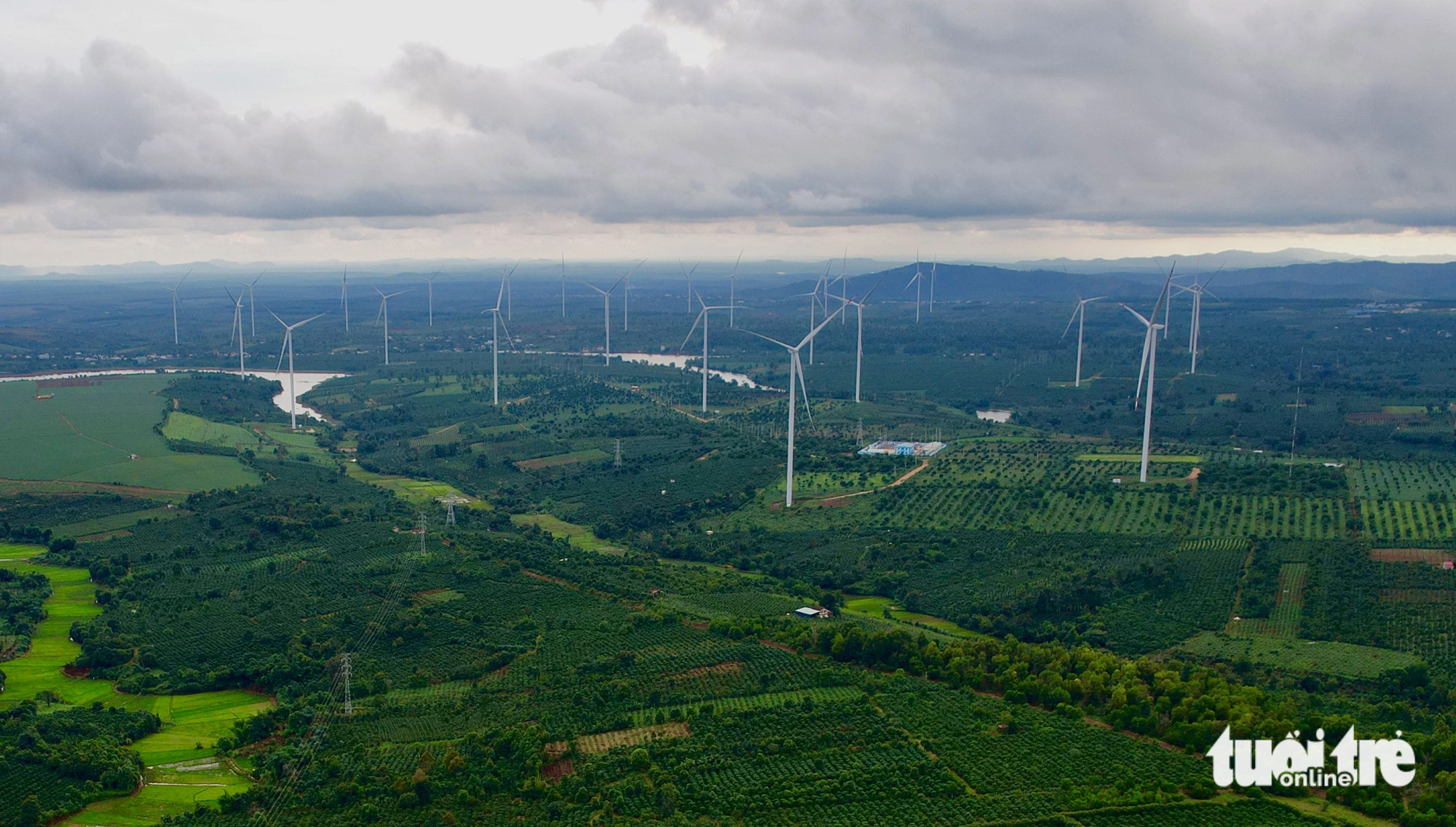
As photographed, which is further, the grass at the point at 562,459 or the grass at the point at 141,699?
the grass at the point at 562,459

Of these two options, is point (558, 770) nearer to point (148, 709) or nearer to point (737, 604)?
point (148, 709)

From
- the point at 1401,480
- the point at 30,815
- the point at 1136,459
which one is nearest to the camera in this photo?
the point at 30,815

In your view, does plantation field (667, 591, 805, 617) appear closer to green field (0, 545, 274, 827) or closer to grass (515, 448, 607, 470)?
green field (0, 545, 274, 827)

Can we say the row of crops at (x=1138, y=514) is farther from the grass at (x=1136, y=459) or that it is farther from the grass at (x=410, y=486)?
the grass at (x=410, y=486)

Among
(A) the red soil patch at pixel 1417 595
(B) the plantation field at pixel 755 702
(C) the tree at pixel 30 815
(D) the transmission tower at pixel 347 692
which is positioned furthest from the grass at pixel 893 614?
(C) the tree at pixel 30 815

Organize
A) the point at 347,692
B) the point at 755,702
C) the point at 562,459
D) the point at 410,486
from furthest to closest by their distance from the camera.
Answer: the point at 562,459 → the point at 410,486 → the point at 755,702 → the point at 347,692

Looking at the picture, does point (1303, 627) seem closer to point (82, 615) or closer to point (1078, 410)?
point (82, 615)

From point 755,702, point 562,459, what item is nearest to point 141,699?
point 755,702

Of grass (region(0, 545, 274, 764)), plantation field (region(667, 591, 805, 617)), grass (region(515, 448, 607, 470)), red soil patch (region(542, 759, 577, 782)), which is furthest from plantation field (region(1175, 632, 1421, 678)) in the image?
grass (region(515, 448, 607, 470))
